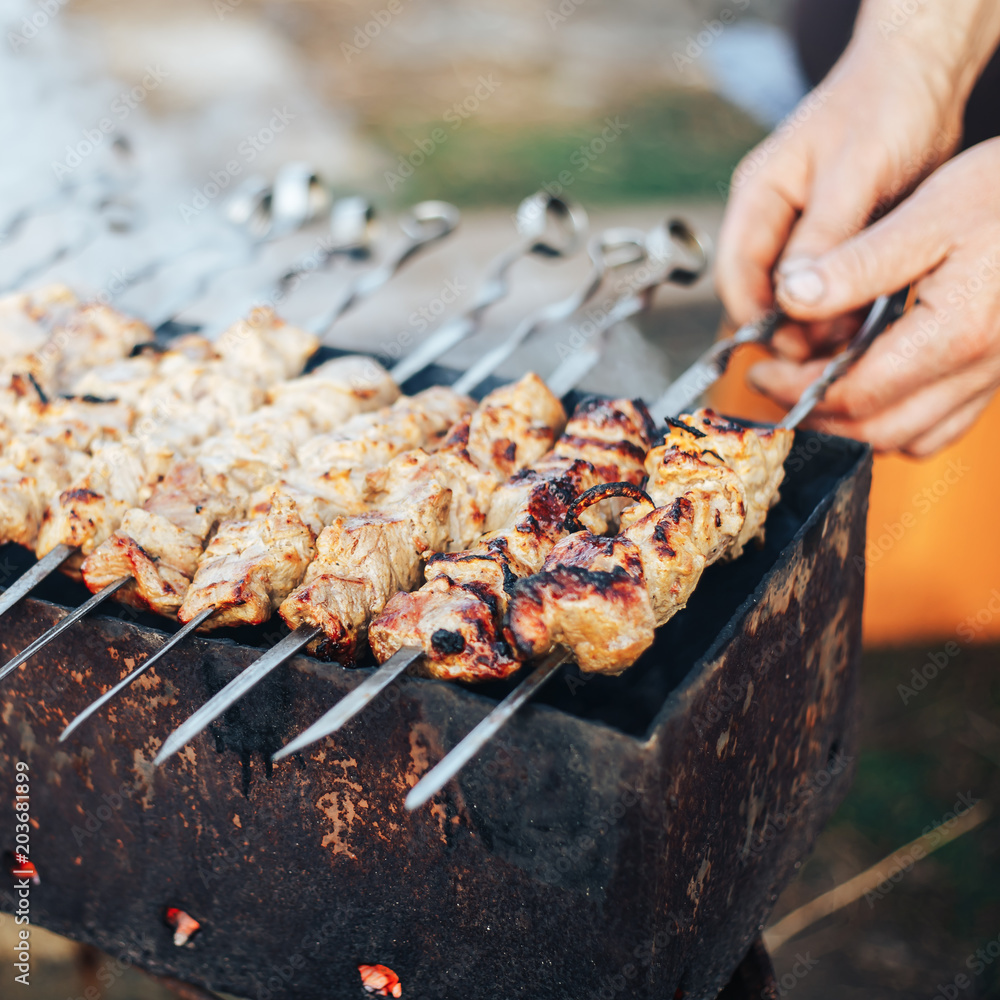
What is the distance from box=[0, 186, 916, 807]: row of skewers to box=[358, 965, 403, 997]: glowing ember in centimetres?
71

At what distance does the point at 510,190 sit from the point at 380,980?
9160 mm

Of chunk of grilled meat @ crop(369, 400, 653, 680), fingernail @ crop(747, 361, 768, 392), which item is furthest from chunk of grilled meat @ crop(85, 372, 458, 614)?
fingernail @ crop(747, 361, 768, 392)

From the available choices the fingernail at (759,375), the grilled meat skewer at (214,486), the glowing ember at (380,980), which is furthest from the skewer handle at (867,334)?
the glowing ember at (380,980)

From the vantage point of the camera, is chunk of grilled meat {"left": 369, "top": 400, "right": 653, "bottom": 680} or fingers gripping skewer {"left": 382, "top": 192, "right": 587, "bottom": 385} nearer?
chunk of grilled meat {"left": 369, "top": 400, "right": 653, "bottom": 680}

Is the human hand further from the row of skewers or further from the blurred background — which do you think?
the blurred background

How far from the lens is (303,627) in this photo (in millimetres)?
1636

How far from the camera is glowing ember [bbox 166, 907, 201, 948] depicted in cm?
197

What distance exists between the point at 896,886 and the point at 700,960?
2465 millimetres

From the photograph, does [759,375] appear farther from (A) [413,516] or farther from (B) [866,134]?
(A) [413,516]

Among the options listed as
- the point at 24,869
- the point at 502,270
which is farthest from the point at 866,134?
the point at 24,869

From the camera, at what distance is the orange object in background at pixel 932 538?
4.07m

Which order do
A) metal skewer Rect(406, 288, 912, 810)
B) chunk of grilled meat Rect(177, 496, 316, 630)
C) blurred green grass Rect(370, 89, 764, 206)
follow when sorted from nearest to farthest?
metal skewer Rect(406, 288, 912, 810)
chunk of grilled meat Rect(177, 496, 316, 630)
blurred green grass Rect(370, 89, 764, 206)

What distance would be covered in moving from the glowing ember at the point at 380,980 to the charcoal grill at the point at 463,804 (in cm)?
3

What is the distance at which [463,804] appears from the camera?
153 cm
